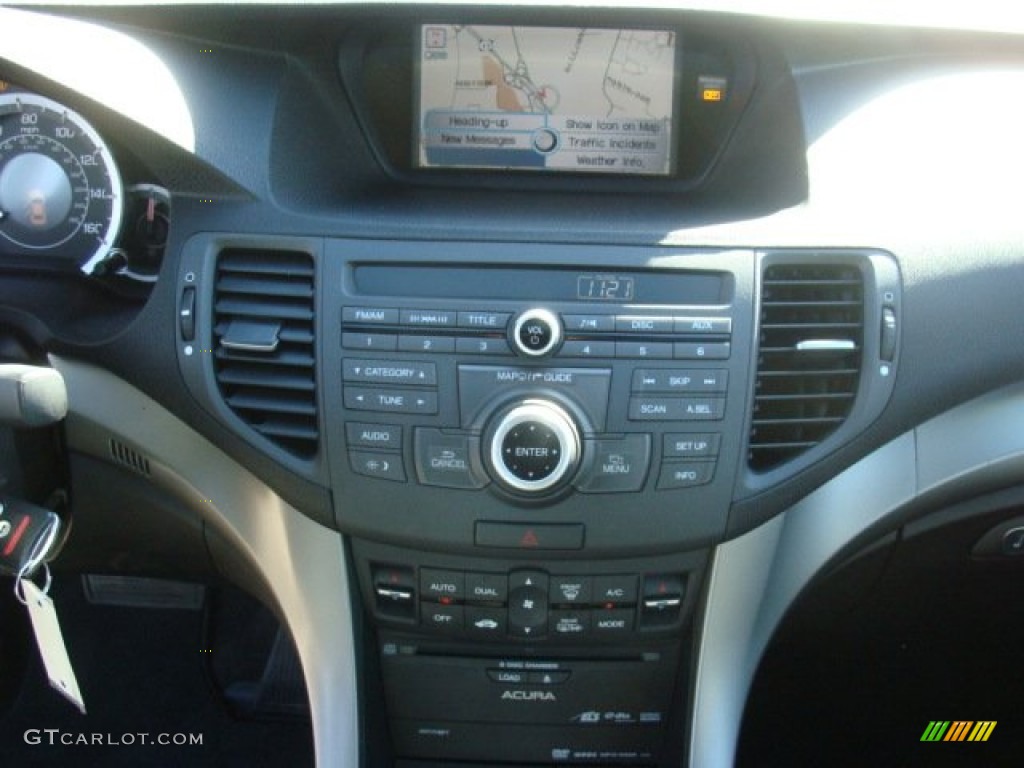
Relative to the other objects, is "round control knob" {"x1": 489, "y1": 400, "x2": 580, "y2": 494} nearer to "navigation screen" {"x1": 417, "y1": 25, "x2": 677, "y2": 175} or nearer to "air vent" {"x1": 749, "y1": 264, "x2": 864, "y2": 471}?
"air vent" {"x1": 749, "y1": 264, "x2": 864, "y2": 471}

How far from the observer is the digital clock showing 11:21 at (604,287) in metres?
1.69

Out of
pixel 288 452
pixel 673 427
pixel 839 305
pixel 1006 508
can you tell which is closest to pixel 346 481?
pixel 288 452

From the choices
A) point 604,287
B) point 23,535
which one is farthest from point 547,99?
point 23,535

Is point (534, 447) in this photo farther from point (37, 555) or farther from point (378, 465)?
point (37, 555)

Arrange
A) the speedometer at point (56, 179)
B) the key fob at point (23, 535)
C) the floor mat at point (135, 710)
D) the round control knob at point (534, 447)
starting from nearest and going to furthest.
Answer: the round control knob at point (534, 447), the key fob at point (23, 535), the speedometer at point (56, 179), the floor mat at point (135, 710)

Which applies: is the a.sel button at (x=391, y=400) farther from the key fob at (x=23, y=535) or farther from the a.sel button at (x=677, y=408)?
the key fob at (x=23, y=535)

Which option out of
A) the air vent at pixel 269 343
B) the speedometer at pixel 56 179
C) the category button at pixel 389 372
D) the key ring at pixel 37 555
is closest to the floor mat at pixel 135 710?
the key ring at pixel 37 555

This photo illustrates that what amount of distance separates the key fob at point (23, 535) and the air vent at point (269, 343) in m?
0.33

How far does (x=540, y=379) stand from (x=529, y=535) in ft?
0.77

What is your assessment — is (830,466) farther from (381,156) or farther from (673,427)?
(381,156)

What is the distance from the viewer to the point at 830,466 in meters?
1.77

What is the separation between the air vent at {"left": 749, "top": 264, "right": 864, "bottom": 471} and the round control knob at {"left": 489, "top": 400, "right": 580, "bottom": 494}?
Answer: 0.91 ft

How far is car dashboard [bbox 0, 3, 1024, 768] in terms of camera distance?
5.57 ft

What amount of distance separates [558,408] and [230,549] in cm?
69
